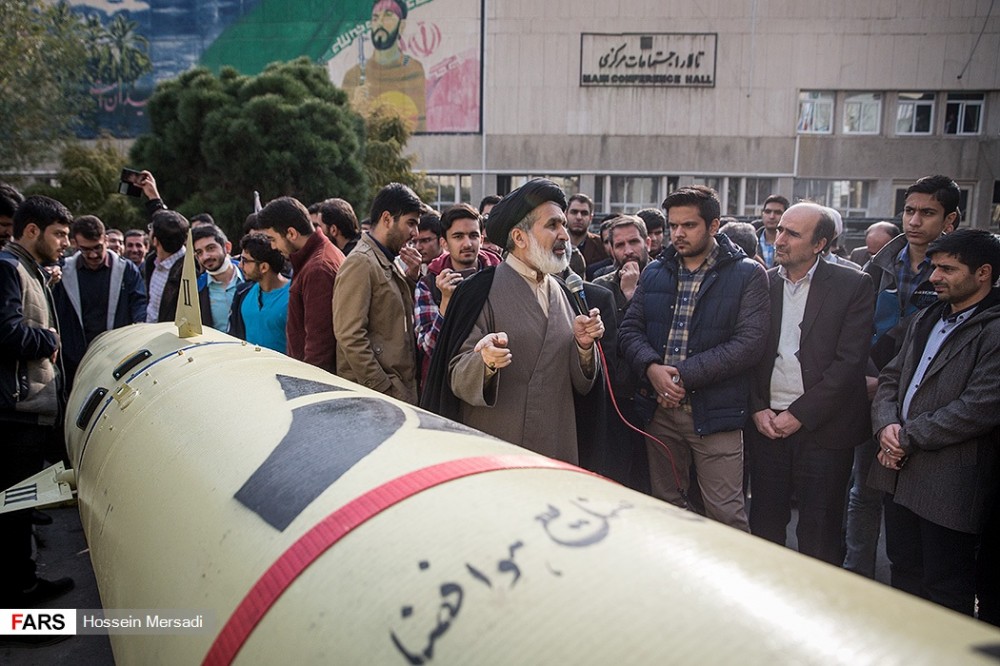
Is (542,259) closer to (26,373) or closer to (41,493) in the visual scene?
(41,493)

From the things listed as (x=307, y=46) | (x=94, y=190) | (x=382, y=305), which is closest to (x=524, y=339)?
(x=382, y=305)

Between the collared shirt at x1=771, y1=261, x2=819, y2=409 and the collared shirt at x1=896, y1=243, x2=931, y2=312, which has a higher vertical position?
the collared shirt at x1=896, y1=243, x2=931, y2=312

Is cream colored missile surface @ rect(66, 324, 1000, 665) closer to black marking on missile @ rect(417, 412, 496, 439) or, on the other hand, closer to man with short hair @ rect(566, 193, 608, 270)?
black marking on missile @ rect(417, 412, 496, 439)

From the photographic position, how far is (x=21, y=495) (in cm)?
294

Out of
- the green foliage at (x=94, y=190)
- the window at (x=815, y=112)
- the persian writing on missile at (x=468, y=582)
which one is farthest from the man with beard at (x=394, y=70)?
the persian writing on missile at (x=468, y=582)

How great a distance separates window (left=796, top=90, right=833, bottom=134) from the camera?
2670cm

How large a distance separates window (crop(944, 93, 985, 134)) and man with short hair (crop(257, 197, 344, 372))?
30.0 m

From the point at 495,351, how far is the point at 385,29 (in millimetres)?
29006

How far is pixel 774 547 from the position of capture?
114 centimetres

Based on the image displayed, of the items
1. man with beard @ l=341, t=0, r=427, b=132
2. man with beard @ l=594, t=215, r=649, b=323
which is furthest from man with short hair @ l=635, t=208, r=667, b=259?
man with beard @ l=341, t=0, r=427, b=132

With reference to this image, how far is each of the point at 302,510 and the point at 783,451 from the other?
2.78m

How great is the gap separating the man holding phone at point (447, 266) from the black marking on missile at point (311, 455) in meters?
1.61

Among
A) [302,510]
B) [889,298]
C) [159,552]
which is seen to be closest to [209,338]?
[159,552]

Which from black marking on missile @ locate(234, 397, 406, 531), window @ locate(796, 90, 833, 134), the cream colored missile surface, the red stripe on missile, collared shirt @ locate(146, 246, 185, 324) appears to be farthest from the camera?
window @ locate(796, 90, 833, 134)
